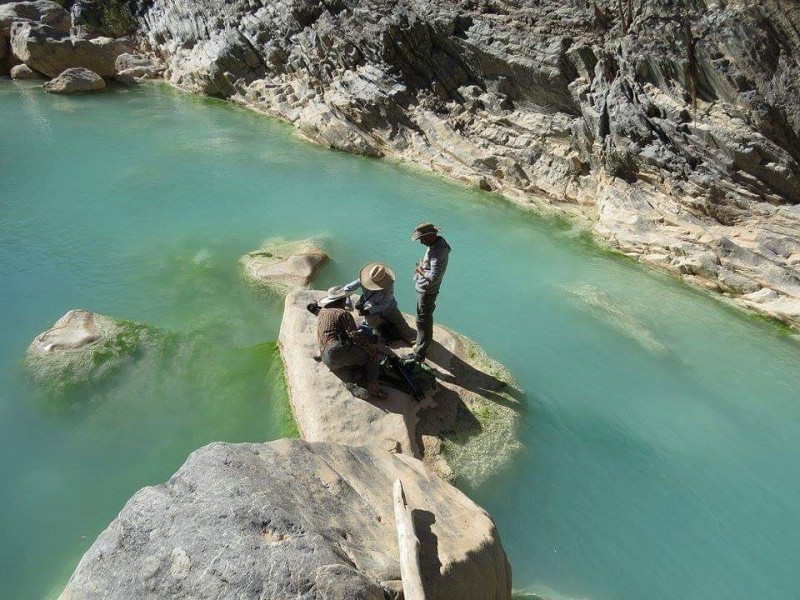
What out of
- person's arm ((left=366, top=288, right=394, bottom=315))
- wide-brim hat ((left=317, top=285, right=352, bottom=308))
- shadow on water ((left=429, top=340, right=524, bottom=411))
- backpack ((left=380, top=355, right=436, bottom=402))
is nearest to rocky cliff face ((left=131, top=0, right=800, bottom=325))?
shadow on water ((left=429, top=340, right=524, bottom=411))

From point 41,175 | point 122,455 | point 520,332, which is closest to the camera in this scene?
point 122,455

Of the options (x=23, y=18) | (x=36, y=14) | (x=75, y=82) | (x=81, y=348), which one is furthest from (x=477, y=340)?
(x=36, y=14)


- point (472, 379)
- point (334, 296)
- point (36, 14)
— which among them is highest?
point (334, 296)

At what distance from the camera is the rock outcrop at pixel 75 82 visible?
23047 mm

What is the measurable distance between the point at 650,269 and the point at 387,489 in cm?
1010

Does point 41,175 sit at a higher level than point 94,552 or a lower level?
lower

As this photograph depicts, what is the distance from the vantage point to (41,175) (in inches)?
622

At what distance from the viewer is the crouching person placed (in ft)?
24.2

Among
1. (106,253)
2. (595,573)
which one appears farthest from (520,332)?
(106,253)

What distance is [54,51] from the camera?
2505cm

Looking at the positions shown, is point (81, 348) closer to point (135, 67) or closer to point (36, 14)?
point (135, 67)

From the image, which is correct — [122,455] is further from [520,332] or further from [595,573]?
[520,332]

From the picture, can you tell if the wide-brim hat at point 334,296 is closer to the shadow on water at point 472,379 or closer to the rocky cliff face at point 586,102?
the shadow on water at point 472,379

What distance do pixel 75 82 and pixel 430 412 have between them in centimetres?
2338
